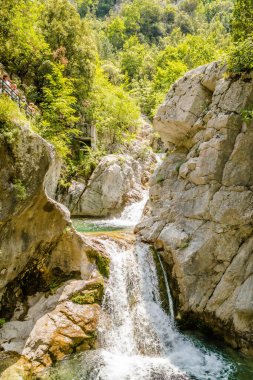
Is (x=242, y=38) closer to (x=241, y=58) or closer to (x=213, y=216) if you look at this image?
(x=241, y=58)

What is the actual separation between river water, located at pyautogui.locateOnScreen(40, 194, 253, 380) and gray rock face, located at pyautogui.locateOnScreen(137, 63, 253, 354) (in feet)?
2.57

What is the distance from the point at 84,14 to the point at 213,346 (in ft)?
318

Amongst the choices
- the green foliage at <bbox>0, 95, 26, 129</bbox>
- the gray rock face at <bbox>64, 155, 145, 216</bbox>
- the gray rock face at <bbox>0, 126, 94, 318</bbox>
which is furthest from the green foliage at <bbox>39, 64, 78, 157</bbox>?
the green foliage at <bbox>0, 95, 26, 129</bbox>

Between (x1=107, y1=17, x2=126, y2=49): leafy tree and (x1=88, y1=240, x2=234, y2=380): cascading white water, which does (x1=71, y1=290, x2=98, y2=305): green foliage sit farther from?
(x1=107, y1=17, x2=126, y2=49): leafy tree

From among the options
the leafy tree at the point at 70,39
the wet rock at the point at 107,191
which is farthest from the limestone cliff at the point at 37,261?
the leafy tree at the point at 70,39

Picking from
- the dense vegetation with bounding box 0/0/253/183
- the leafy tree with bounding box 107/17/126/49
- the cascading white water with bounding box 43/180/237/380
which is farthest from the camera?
the leafy tree with bounding box 107/17/126/49

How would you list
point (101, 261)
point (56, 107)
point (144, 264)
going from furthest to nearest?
point (56, 107), point (144, 264), point (101, 261)

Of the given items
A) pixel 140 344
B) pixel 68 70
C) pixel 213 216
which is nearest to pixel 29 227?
pixel 140 344

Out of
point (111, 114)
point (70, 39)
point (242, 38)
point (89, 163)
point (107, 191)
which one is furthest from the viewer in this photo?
point (111, 114)

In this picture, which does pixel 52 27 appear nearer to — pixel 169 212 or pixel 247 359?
pixel 169 212

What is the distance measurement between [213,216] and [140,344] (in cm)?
518

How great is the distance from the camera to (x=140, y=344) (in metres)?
9.74

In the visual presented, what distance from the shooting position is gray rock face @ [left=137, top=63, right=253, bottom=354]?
10391mm

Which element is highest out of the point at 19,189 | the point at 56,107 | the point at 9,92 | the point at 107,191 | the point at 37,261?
the point at 56,107
